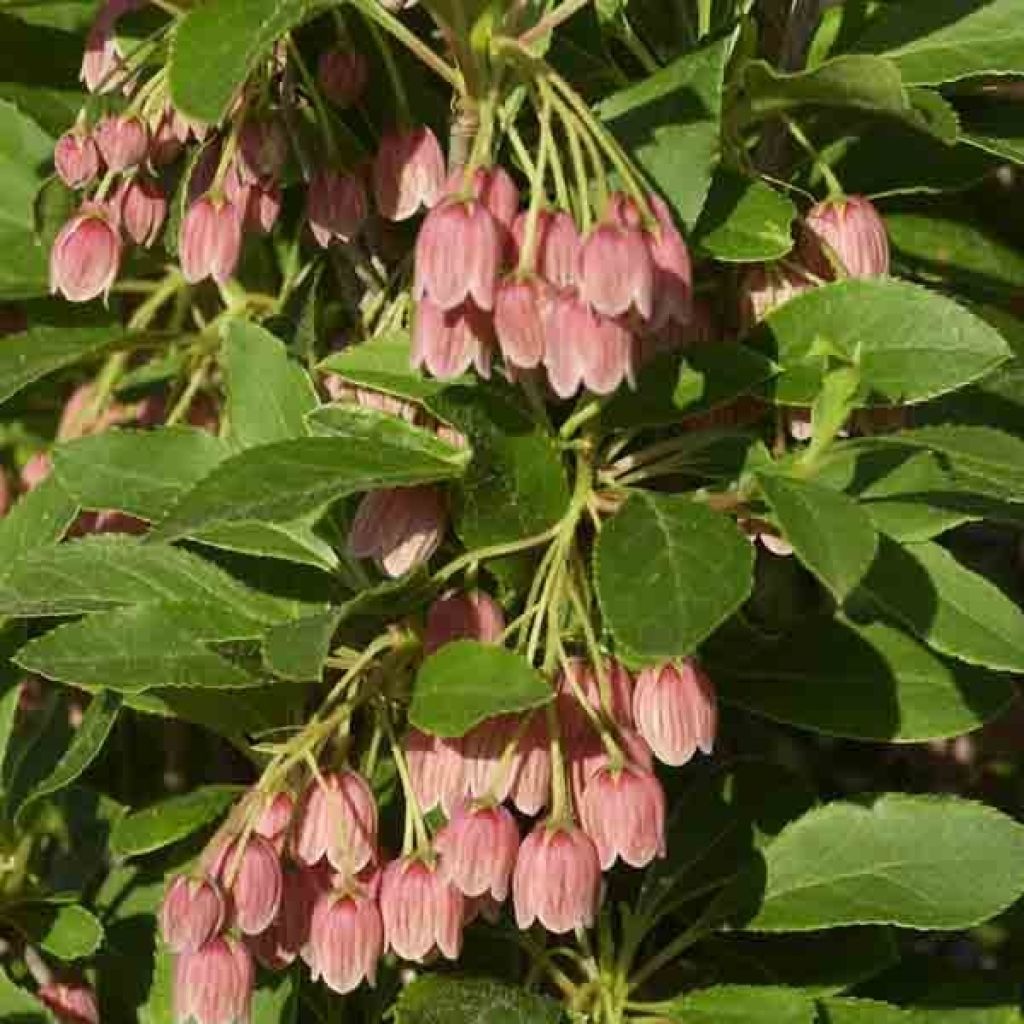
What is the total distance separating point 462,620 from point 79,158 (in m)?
0.54

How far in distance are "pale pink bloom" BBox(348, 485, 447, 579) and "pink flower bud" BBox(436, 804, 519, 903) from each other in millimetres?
205

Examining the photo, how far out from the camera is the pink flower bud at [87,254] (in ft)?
6.31

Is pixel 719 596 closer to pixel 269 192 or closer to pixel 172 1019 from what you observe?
pixel 269 192

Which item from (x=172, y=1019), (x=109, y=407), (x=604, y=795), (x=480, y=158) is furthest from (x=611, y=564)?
(x=109, y=407)

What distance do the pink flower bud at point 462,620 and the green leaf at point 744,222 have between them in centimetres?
34

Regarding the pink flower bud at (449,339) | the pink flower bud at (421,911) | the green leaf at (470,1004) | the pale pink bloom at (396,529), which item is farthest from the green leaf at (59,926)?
the pink flower bud at (449,339)

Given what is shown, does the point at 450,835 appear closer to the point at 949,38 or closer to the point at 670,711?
the point at 670,711

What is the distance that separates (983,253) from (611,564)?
84 centimetres

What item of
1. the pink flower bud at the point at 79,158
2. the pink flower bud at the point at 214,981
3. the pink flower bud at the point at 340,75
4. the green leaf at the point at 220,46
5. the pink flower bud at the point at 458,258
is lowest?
the pink flower bud at the point at 214,981

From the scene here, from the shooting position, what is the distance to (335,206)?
1.93m

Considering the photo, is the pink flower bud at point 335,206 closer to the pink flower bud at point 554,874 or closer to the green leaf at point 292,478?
the green leaf at point 292,478

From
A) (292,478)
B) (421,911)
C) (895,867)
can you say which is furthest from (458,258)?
(895,867)

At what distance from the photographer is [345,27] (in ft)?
6.52

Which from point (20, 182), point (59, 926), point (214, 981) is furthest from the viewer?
point (20, 182)
